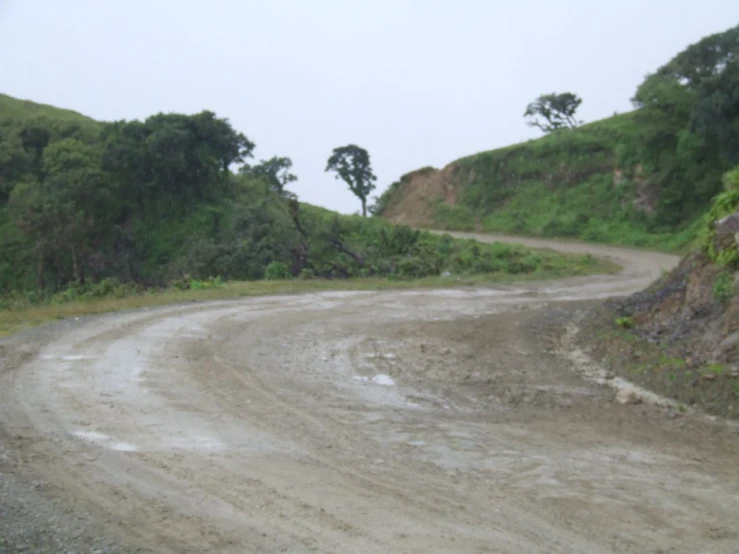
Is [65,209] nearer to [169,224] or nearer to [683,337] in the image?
[169,224]

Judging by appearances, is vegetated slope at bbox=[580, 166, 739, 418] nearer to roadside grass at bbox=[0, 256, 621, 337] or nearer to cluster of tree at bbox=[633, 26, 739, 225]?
roadside grass at bbox=[0, 256, 621, 337]

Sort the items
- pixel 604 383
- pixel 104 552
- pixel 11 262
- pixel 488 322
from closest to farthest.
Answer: pixel 104 552
pixel 604 383
pixel 488 322
pixel 11 262

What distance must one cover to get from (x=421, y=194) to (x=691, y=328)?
4927cm

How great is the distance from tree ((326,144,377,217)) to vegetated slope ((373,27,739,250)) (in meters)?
4.83

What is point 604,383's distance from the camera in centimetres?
1070

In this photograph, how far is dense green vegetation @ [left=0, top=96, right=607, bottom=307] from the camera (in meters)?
31.7

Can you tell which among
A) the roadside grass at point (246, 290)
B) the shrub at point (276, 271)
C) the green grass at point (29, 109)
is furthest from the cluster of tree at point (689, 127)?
the green grass at point (29, 109)

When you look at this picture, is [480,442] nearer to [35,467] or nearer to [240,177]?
[35,467]

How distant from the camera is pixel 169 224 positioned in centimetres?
4259

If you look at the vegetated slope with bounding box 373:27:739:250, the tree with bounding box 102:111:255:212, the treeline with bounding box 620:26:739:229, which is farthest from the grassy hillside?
the tree with bounding box 102:111:255:212

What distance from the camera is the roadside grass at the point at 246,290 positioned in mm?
16698

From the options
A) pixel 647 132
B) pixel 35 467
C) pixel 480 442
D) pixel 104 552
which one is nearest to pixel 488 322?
pixel 480 442

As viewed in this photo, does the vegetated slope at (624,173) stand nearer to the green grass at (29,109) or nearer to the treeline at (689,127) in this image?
the treeline at (689,127)

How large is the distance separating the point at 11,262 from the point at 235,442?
36.6m
